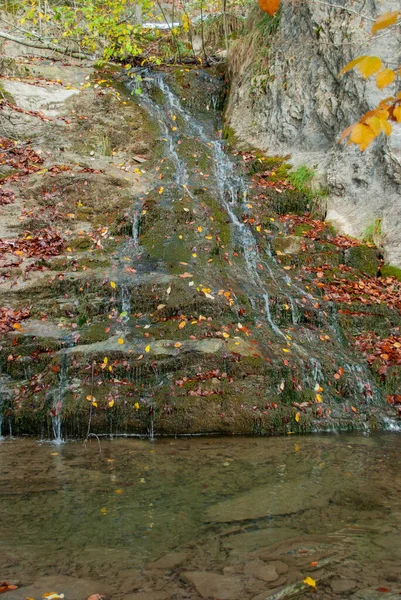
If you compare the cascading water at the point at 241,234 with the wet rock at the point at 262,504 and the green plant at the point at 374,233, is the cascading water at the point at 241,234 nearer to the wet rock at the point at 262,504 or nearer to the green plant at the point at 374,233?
the green plant at the point at 374,233

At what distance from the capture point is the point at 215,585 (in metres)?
2.71

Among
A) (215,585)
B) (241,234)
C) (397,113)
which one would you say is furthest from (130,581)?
(241,234)

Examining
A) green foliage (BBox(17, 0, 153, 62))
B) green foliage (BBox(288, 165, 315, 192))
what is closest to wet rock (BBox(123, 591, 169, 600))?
green foliage (BBox(17, 0, 153, 62))

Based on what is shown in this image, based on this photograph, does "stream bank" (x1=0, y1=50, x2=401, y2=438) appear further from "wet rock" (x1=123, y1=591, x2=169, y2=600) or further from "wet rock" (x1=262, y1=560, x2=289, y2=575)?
"wet rock" (x1=123, y1=591, x2=169, y2=600)

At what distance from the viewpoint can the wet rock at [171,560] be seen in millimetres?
2922

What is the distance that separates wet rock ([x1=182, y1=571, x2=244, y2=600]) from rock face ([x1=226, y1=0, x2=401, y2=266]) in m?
7.13

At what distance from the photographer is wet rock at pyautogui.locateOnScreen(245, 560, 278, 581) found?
277cm

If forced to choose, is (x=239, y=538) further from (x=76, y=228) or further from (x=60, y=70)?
(x=60, y=70)

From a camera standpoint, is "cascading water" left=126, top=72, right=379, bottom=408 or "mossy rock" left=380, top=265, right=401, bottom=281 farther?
"mossy rock" left=380, top=265, right=401, bottom=281

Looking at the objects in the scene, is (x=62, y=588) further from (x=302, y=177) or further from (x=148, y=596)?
(x=302, y=177)

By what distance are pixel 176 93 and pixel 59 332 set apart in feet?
31.7

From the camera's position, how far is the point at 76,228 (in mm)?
8961

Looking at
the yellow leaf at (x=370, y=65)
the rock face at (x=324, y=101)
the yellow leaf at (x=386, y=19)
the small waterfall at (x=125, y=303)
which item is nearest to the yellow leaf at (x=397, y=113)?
the yellow leaf at (x=370, y=65)

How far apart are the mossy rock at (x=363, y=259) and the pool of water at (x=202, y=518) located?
4.02m
